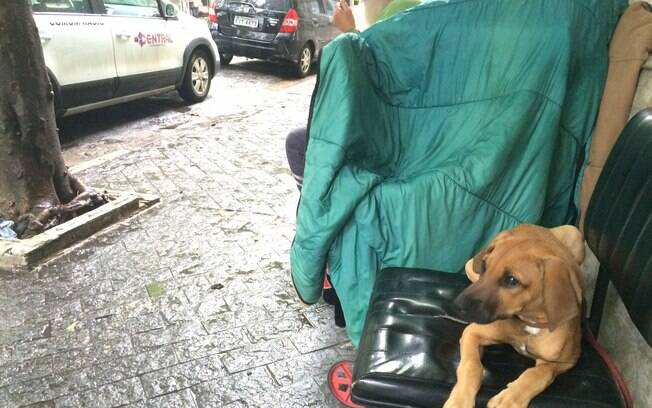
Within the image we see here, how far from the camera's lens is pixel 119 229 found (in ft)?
12.1

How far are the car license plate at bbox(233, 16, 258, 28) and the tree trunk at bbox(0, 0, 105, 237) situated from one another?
6.05 metres

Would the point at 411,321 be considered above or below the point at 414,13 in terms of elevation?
below

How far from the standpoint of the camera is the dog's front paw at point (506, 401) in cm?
142

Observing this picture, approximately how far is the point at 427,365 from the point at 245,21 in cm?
855

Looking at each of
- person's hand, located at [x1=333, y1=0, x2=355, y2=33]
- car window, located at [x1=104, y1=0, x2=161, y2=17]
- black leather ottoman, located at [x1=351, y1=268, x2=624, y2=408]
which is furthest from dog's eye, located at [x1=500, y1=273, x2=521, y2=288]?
car window, located at [x1=104, y1=0, x2=161, y2=17]

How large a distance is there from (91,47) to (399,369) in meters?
4.97

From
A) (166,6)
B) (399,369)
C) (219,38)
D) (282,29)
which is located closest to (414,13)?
(399,369)

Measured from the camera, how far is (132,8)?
19.9ft

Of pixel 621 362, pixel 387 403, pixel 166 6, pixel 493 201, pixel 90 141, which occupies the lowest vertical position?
pixel 90 141

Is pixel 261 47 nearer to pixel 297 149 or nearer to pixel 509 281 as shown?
pixel 297 149

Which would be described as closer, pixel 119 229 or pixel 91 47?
pixel 119 229

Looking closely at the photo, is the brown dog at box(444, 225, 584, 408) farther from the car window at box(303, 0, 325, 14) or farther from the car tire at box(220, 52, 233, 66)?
the car tire at box(220, 52, 233, 66)

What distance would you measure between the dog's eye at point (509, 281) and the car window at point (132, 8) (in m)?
5.40

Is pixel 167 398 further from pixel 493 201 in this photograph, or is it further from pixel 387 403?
pixel 493 201
